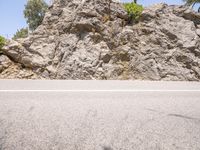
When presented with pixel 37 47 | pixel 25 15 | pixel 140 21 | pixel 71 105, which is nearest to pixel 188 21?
pixel 140 21

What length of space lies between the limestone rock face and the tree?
30.7 meters

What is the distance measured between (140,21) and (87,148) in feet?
33.3

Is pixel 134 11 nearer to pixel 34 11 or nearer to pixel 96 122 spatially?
pixel 96 122

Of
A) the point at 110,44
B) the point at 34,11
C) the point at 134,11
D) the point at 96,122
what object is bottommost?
the point at 96,122

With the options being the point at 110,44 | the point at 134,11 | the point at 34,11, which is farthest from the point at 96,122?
the point at 34,11

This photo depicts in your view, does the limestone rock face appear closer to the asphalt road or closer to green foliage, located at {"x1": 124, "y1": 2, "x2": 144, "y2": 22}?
green foliage, located at {"x1": 124, "y1": 2, "x2": 144, "y2": 22}

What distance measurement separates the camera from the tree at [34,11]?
40.8 meters

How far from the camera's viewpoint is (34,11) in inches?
1625

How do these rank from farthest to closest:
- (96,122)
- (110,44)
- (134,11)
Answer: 1. (134,11)
2. (110,44)
3. (96,122)

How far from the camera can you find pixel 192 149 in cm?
240

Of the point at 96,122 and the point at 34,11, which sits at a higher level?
the point at 34,11

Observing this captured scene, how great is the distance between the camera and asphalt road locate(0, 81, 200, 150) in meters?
2.46

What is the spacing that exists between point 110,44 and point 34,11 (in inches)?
1336

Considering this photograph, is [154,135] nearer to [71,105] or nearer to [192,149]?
[192,149]
